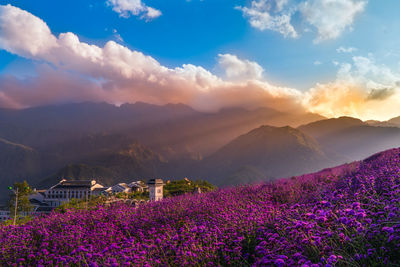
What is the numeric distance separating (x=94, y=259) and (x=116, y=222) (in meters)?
2.30

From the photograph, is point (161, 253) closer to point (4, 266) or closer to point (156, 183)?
point (4, 266)

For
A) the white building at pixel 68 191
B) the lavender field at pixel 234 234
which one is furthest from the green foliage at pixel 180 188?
the white building at pixel 68 191

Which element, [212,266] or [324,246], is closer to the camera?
[324,246]

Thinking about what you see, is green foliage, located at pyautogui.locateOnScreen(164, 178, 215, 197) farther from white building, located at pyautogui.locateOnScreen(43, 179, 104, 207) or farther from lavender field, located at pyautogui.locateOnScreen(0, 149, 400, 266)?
white building, located at pyautogui.locateOnScreen(43, 179, 104, 207)

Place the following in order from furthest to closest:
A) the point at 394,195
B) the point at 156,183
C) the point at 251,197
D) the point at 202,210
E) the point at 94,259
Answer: the point at 156,183
the point at 251,197
the point at 202,210
the point at 394,195
the point at 94,259

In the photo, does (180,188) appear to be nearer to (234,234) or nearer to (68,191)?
(234,234)

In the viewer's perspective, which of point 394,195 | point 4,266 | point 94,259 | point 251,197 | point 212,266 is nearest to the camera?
point 212,266

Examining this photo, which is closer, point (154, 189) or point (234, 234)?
point (234, 234)

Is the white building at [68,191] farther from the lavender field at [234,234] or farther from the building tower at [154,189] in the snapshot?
the lavender field at [234,234]

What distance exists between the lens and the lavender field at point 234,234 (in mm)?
2777

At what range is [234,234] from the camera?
412 centimetres

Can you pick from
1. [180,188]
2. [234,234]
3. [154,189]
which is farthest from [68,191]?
[234,234]

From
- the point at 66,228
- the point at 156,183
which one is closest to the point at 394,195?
the point at 66,228

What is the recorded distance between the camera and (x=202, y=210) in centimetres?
607
